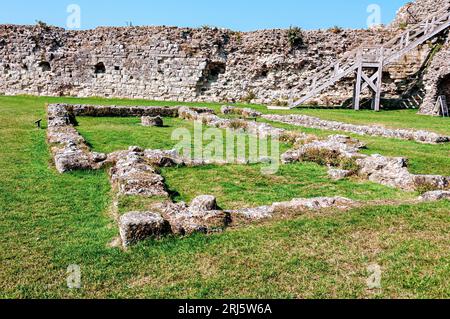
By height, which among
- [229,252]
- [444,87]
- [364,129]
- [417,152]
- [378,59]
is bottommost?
[229,252]

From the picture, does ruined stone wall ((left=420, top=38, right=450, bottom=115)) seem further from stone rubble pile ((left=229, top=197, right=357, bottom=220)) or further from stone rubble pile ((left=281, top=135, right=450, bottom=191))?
stone rubble pile ((left=229, top=197, right=357, bottom=220))

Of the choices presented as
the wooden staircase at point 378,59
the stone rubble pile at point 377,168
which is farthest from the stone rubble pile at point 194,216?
the wooden staircase at point 378,59

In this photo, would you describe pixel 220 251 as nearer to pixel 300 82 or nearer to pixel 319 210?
pixel 319 210

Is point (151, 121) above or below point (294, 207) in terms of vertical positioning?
above

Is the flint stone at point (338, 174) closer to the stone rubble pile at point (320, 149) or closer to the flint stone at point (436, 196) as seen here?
the stone rubble pile at point (320, 149)

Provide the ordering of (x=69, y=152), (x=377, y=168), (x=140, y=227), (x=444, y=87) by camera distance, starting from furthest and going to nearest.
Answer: (x=444, y=87)
(x=69, y=152)
(x=377, y=168)
(x=140, y=227)

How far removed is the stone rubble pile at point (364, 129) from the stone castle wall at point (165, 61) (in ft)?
28.3

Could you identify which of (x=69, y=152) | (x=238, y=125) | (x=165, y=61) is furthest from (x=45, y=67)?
(x=69, y=152)

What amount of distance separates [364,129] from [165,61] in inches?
606

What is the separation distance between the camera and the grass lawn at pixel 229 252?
178 inches

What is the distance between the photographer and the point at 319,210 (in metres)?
6.54

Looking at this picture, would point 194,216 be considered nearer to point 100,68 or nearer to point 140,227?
point 140,227

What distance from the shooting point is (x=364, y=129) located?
15.7m

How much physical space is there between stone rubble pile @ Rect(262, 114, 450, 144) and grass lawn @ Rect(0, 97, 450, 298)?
6.25 meters
